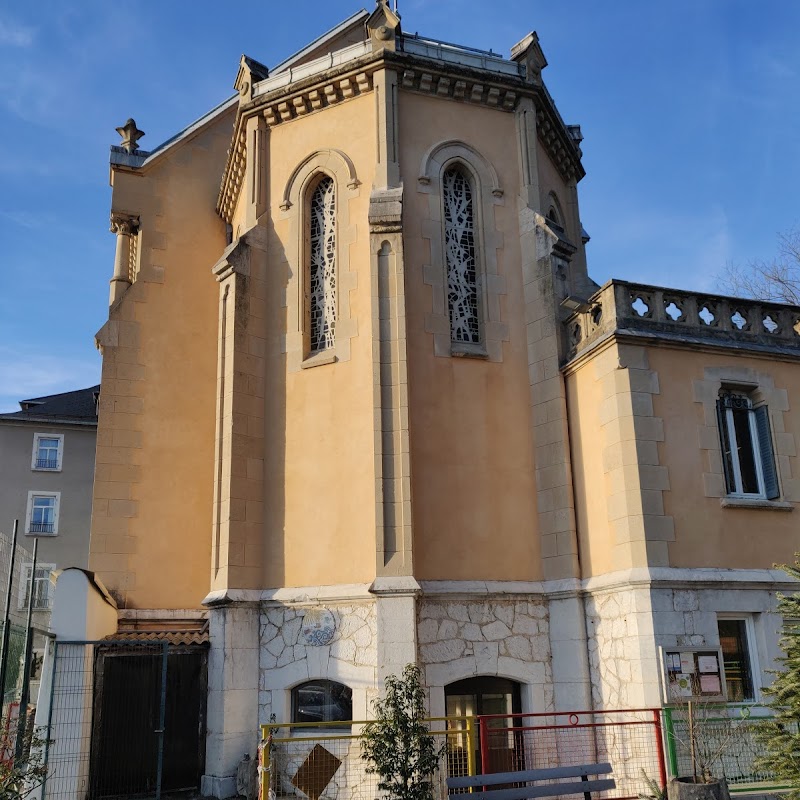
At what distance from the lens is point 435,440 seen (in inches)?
537

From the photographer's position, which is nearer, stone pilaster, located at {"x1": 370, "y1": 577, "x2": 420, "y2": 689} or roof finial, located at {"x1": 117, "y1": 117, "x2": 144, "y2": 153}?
stone pilaster, located at {"x1": 370, "y1": 577, "x2": 420, "y2": 689}

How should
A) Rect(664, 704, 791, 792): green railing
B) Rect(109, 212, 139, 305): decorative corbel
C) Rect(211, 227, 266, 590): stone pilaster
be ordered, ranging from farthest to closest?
1. Rect(109, 212, 139, 305): decorative corbel
2. Rect(211, 227, 266, 590): stone pilaster
3. Rect(664, 704, 791, 792): green railing

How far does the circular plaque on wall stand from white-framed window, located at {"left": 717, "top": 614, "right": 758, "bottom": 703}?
18.0 ft

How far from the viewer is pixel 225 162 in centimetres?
1905

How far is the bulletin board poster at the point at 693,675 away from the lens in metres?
11.1

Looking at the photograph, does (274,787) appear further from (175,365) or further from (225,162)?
(225,162)

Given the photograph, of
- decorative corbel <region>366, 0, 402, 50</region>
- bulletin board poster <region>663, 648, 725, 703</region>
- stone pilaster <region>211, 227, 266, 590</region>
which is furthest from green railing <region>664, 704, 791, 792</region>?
decorative corbel <region>366, 0, 402, 50</region>

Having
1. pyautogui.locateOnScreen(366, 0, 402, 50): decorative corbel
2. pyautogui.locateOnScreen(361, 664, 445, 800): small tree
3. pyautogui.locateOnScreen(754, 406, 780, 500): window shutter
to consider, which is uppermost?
pyautogui.locateOnScreen(366, 0, 402, 50): decorative corbel

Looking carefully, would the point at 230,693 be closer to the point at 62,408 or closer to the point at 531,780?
the point at 531,780

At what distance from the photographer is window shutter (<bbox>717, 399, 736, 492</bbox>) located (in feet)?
41.4

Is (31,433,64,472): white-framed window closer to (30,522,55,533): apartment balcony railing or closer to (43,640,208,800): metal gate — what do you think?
(30,522,55,533): apartment balcony railing

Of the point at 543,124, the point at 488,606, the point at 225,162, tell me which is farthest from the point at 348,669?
the point at 225,162

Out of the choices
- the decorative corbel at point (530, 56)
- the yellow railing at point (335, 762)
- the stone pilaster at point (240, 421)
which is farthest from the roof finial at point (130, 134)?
the yellow railing at point (335, 762)

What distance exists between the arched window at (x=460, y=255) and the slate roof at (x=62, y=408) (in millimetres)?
21118
